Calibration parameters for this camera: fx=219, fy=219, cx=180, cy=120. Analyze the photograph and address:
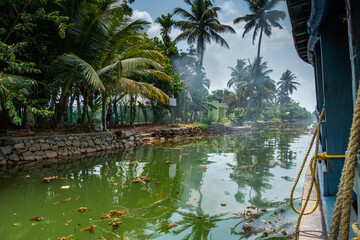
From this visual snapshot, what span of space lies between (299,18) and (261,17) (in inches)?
1153

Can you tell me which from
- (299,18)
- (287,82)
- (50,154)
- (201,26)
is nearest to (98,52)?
(50,154)

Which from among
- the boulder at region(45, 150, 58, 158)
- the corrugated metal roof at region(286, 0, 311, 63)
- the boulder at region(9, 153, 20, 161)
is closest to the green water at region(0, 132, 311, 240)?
the boulder at region(9, 153, 20, 161)

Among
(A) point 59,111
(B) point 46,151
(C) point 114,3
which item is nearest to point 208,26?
(C) point 114,3

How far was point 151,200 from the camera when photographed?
165 inches

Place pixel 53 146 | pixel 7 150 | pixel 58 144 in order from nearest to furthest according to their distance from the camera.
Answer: pixel 7 150, pixel 53 146, pixel 58 144

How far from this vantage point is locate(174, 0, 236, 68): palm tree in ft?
75.9

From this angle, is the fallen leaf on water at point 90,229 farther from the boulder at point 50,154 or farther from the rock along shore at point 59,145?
the boulder at point 50,154

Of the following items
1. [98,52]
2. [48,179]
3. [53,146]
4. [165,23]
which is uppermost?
[165,23]

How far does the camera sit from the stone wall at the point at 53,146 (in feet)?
23.8

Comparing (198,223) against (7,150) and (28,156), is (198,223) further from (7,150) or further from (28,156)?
(7,150)

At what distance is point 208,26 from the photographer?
24.1m

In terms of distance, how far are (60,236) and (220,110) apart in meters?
35.8

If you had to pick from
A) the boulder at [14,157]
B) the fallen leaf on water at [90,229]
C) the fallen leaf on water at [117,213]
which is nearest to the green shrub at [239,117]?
the boulder at [14,157]

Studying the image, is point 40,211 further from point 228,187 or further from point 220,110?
point 220,110
